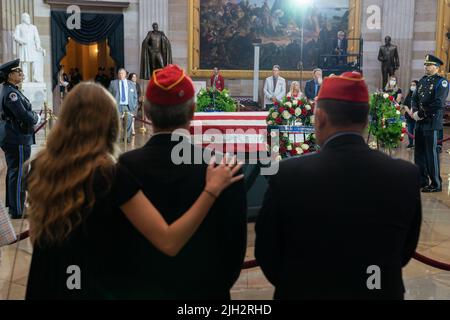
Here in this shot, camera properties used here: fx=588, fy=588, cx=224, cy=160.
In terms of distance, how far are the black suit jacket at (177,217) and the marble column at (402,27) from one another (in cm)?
1629

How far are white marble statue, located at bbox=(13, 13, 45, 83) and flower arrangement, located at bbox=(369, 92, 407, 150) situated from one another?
31.4ft

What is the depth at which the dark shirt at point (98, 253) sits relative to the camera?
72.8 inches

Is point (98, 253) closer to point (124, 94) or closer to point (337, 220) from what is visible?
point (337, 220)

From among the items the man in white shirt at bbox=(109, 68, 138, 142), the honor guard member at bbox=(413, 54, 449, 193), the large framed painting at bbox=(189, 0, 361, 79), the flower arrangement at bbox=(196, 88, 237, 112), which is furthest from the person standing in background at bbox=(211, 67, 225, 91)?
the honor guard member at bbox=(413, 54, 449, 193)

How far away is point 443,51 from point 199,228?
54.3 feet

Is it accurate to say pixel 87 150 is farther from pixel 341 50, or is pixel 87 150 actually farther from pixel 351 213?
pixel 341 50

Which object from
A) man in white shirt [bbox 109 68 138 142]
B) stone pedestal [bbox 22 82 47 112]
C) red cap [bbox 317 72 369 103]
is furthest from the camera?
stone pedestal [bbox 22 82 47 112]

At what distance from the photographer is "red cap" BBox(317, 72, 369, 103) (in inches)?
77.3

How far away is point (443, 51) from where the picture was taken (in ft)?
55.4

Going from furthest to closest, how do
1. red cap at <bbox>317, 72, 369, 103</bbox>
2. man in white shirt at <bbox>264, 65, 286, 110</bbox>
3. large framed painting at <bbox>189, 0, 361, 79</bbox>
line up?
1. large framed painting at <bbox>189, 0, 361, 79</bbox>
2. man in white shirt at <bbox>264, 65, 286, 110</bbox>
3. red cap at <bbox>317, 72, 369, 103</bbox>

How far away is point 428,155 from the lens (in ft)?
25.7

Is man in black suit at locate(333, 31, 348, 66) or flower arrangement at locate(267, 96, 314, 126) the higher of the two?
man in black suit at locate(333, 31, 348, 66)

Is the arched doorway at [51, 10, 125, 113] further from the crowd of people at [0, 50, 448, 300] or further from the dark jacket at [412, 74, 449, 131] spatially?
the crowd of people at [0, 50, 448, 300]
